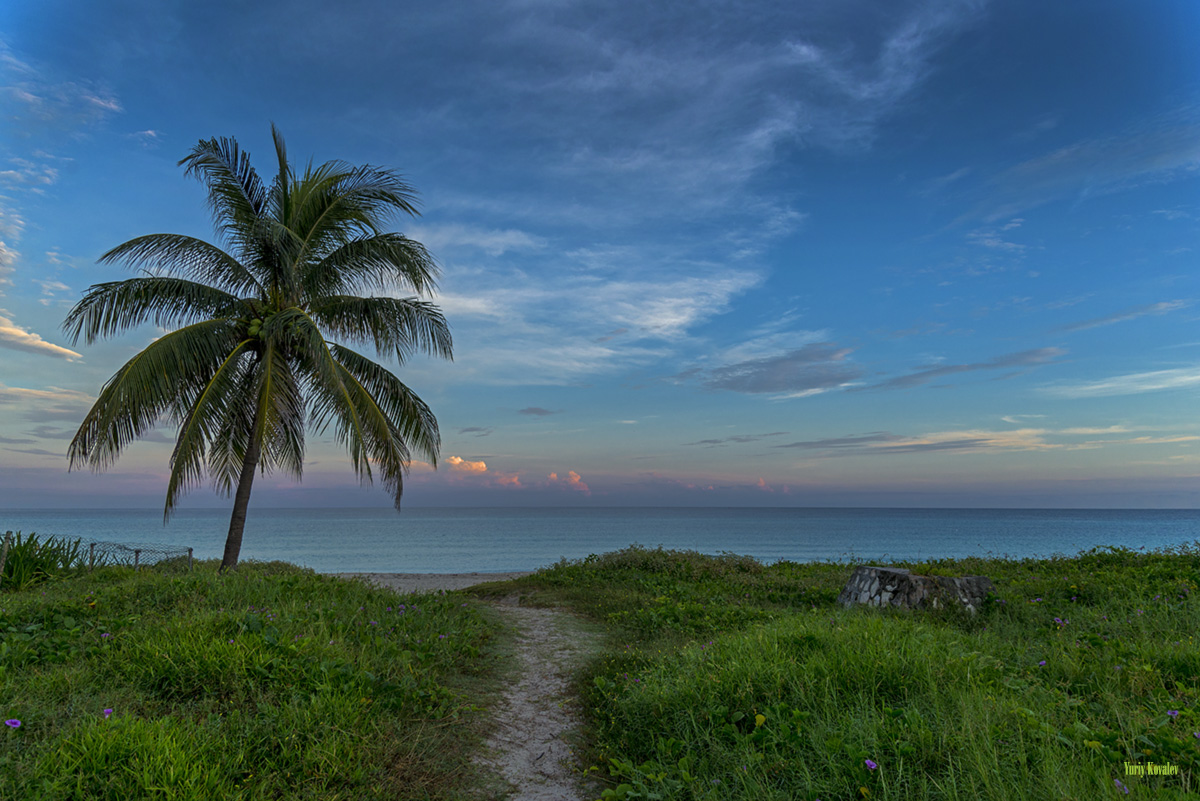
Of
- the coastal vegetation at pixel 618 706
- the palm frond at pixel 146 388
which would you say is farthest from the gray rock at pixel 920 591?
the palm frond at pixel 146 388

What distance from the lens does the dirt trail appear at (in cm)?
437

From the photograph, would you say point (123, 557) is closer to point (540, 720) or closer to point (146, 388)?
point (146, 388)

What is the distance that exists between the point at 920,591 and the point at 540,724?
652 centimetres

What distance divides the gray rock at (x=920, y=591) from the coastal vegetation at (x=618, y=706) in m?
1.63

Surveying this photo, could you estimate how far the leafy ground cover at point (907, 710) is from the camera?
323cm

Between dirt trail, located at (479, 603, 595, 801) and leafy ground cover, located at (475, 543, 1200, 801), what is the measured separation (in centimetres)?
30

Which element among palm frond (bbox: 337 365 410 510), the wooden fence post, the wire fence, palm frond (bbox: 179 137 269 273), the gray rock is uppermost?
palm frond (bbox: 179 137 269 273)

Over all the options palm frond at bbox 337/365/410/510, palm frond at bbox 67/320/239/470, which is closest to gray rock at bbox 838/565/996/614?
palm frond at bbox 337/365/410/510

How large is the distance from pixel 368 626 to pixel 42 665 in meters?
2.73

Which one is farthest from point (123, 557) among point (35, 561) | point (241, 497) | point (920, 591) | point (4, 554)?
point (920, 591)

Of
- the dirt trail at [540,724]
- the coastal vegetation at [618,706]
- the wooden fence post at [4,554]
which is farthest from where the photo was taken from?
the wooden fence post at [4,554]

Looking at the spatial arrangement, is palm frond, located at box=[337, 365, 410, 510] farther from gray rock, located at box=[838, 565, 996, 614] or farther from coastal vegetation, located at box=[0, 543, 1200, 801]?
gray rock, located at box=[838, 565, 996, 614]

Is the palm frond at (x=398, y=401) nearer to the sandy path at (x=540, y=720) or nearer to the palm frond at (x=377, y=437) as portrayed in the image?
the palm frond at (x=377, y=437)

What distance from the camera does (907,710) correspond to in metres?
3.97
